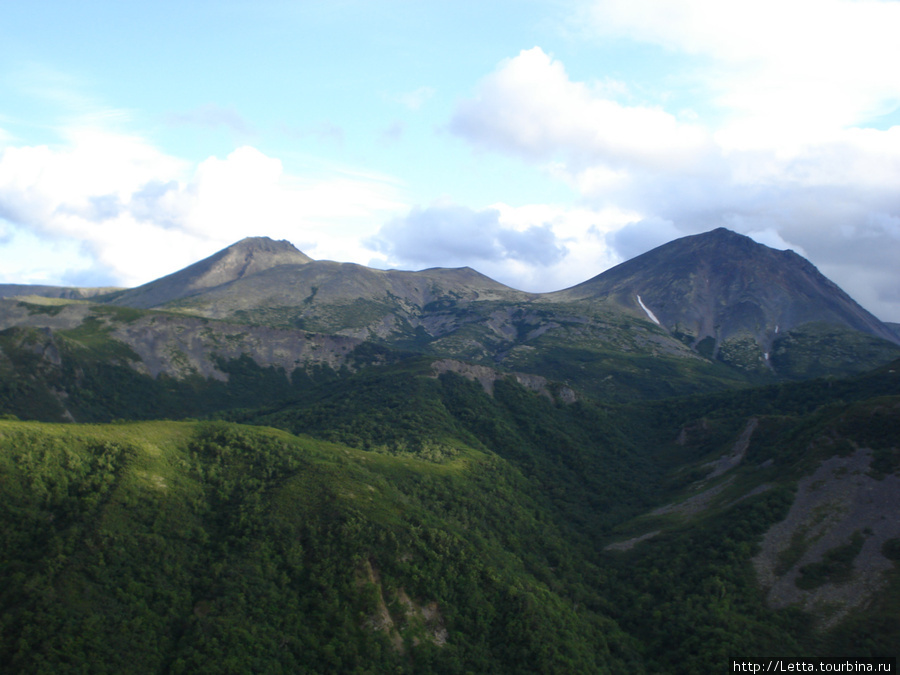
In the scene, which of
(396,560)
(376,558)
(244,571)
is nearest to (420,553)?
(396,560)

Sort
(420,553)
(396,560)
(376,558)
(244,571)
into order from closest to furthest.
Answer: (244,571)
(376,558)
(396,560)
(420,553)

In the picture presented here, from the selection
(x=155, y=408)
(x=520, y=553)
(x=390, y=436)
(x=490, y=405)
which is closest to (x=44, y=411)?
(x=155, y=408)

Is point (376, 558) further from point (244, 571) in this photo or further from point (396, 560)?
point (244, 571)

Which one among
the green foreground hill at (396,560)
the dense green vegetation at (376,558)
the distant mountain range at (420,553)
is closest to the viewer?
the dense green vegetation at (376,558)

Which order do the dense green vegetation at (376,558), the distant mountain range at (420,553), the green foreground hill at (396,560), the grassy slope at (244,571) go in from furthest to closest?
the distant mountain range at (420,553) < the green foreground hill at (396,560) < the dense green vegetation at (376,558) < the grassy slope at (244,571)

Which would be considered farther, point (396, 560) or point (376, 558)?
point (396, 560)

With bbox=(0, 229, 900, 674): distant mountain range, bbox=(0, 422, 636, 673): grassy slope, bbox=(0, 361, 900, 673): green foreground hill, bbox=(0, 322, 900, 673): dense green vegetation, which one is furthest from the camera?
bbox=(0, 229, 900, 674): distant mountain range

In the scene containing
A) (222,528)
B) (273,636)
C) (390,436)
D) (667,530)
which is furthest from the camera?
(390,436)

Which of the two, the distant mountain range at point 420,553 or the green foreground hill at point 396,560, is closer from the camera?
the green foreground hill at point 396,560

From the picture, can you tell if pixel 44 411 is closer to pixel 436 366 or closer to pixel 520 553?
pixel 436 366

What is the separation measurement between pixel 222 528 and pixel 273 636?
16110 millimetres

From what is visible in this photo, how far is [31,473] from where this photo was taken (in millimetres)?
64188

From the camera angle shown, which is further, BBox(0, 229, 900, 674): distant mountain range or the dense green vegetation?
BBox(0, 229, 900, 674): distant mountain range

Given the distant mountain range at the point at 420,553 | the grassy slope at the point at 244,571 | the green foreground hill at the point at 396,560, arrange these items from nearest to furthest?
the grassy slope at the point at 244,571 → the green foreground hill at the point at 396,560 → the distant mountain range at the point at 420,553
